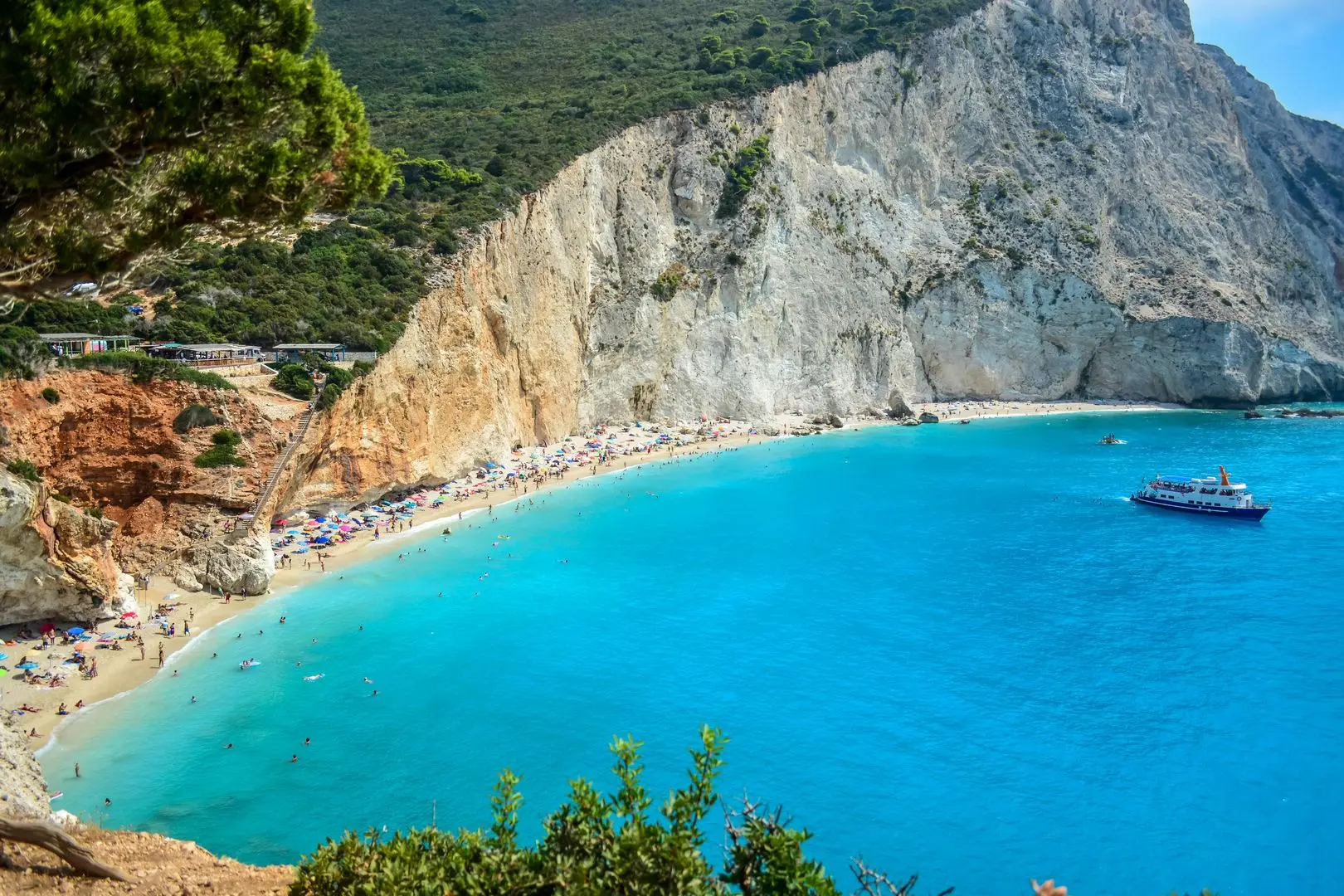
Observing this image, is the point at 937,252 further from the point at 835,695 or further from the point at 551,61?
the point at 835,695

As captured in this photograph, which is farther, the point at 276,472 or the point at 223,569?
the point at 276,472

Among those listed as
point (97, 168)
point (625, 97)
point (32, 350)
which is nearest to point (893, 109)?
point (625, 97)

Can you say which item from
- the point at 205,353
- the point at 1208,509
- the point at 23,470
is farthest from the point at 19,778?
the point at 1208,509

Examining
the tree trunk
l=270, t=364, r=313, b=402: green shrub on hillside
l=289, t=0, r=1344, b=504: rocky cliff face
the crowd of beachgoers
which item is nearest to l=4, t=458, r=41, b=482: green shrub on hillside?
l=270, t=364, r=313, b=402: green shrub on hillside

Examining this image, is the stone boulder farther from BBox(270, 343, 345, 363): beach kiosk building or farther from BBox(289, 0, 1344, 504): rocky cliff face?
BBox(289, 0, 1344, 504): rocky cliff face

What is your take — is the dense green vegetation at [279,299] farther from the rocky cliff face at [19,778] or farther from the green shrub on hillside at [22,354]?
the rocky cliff face at [19,778]

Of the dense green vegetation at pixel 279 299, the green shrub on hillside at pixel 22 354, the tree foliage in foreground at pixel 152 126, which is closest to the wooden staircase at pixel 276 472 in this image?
the dense green vegetation at pixel 279 299
